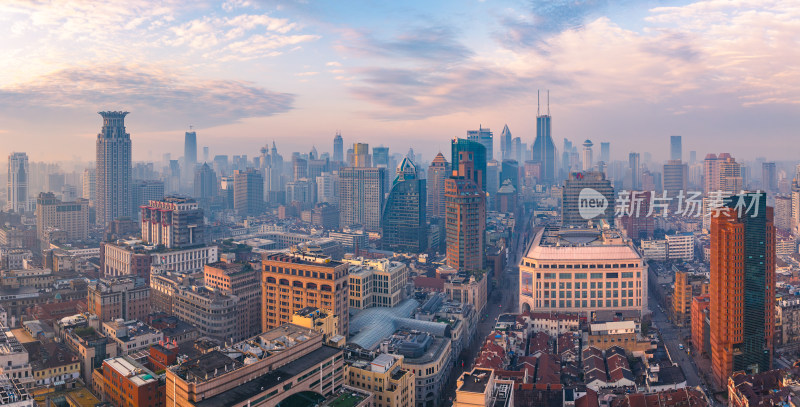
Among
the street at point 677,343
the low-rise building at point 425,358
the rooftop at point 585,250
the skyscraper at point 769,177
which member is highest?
the skyscraper at point 769,177

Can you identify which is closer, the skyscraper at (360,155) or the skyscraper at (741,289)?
the skyscraper at (741,289)

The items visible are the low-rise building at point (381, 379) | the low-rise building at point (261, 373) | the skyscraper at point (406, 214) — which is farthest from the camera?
the skyscraper at point (406, 214)

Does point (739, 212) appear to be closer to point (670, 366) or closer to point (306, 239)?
point (670, 366)

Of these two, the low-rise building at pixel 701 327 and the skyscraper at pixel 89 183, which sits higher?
the skyscraper at pixel 89 183

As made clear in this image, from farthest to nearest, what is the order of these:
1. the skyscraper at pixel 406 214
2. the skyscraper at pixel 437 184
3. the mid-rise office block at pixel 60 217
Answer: the skyscraper at pixel 437 184
the mid-rise office block at pixel 60 217
the skyscraper at pixel 406 214

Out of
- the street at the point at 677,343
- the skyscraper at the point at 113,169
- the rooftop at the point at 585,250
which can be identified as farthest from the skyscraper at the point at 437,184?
the street at the point at 677,343

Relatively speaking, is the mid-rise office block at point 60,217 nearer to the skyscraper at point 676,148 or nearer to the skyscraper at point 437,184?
the skyscraper at point 437,184

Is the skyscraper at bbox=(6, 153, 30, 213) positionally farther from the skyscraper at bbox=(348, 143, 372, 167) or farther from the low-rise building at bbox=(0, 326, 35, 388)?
the low-rise building at bbox=(0, 326, 35, 388)
